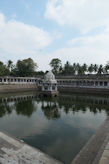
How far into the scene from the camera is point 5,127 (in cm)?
1121

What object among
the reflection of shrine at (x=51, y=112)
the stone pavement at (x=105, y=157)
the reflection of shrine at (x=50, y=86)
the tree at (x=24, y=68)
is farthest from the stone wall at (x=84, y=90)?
the stone pavement at (x=105, y=157)

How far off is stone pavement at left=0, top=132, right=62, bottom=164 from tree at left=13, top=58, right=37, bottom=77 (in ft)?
171

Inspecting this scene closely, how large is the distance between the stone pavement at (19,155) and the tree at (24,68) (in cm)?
5202

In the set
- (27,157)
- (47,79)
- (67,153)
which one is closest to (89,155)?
(67,153)

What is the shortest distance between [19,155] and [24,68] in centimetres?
5394

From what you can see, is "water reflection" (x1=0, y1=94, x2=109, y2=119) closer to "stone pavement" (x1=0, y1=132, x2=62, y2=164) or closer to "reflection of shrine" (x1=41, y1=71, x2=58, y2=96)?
"stone pavement" (x1=0, y1=132, x2=62, y2=164)

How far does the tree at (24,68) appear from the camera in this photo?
5747cm

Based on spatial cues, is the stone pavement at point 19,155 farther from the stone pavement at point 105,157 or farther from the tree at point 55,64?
the tree at point 55,64

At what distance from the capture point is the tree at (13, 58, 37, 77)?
5747 cm

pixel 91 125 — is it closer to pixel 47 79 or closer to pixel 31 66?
pixel 47 79

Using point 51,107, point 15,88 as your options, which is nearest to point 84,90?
point 51,107

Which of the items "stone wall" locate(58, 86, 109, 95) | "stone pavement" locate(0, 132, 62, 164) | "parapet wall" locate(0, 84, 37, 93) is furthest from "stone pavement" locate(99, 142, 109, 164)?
"parapet wall" locate(0, 84, 37, 93)

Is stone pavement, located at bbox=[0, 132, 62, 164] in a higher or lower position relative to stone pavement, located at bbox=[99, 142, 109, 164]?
lower

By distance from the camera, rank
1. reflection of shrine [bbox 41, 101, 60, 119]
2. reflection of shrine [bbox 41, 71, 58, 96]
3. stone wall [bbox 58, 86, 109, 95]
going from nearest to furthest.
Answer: reflection of shrine [bbox 41, 101, 60, 119] < reflection of shrine [bbox 41, 71, 58, 96] < stone wall [bbox 58, 86, 109, 95]
